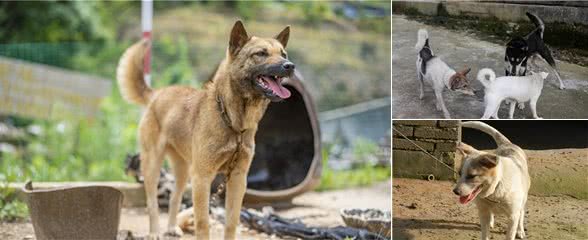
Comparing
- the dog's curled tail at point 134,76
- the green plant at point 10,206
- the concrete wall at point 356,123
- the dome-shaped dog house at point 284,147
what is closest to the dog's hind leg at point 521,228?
the dome-shaped dog house at point 284,147

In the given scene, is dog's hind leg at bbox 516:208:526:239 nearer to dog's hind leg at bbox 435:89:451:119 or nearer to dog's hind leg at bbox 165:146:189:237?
dog's hind leg at bbox 435:89:451:119

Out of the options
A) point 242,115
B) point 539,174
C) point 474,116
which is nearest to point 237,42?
point 242,115

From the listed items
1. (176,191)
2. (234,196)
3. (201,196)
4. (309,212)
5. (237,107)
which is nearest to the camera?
(237,107)

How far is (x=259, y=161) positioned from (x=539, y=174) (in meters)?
3.26

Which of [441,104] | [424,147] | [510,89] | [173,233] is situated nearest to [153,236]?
[173,233]

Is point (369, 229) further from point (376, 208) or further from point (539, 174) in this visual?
point (539, 174)

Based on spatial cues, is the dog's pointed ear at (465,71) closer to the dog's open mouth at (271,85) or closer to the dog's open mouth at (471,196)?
the dog's open mouth at (471,196)

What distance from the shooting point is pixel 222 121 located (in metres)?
5.36

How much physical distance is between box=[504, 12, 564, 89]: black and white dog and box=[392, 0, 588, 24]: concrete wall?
55 mm

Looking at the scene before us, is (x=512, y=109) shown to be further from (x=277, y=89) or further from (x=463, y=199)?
(x=277, y=89)

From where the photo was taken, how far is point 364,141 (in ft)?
32.6

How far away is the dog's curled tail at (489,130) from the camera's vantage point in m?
5.12

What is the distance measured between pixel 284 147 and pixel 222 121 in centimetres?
267

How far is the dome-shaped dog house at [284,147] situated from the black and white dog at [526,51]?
8.64 feet
